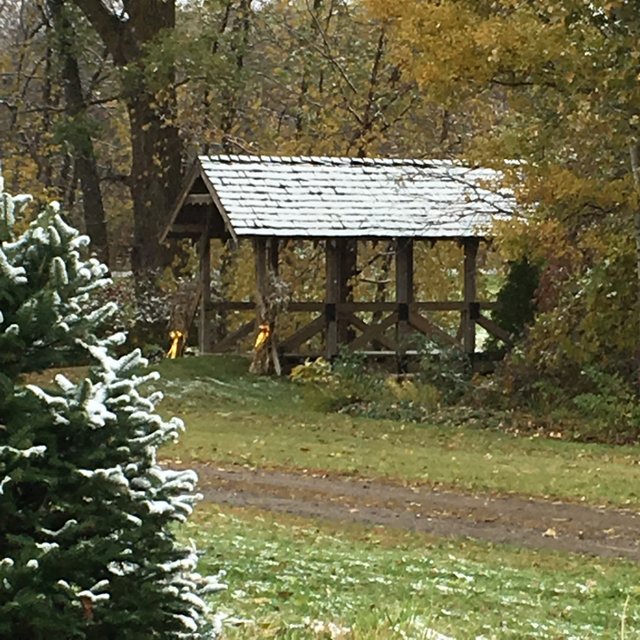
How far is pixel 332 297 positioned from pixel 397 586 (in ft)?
58.2

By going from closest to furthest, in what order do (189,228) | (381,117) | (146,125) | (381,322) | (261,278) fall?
1. (261,278)
2. (381,322)
3. (189,228)
4. (146,125)
5. (381,117)

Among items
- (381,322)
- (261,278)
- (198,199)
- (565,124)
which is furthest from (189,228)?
(565,124)

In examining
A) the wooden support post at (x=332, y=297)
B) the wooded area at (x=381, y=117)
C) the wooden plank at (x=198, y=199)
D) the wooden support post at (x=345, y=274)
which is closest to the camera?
the wooded area at (x=381, y=117)

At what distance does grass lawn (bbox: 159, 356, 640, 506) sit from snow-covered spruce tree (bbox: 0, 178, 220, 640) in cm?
903

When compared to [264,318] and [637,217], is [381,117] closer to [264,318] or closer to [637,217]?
[264,318]

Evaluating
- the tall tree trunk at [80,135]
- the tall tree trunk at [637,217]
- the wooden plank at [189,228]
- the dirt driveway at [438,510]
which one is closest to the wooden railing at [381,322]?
the wooden plank at [189,228]

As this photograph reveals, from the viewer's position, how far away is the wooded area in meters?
17.3

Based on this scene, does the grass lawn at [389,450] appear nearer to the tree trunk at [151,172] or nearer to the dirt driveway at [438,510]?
the dirt driveway at [438,510]

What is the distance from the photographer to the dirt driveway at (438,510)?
10766mm

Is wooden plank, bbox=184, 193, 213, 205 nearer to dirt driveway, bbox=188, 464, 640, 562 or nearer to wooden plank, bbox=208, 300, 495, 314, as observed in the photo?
wooden plank, bbox=208, 300, 495, 314

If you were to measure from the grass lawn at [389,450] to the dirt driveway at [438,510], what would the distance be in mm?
565

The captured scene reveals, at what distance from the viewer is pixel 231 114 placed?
33094 mm

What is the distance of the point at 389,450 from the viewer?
16.2m

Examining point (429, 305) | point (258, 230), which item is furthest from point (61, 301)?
point (429, 305)
